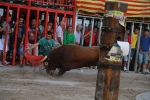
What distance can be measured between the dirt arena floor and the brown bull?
1.13 feet

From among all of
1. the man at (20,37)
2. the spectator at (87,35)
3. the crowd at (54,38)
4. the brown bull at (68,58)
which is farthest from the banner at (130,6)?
the brown bull at (68,58)

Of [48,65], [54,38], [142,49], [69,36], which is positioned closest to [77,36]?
[69,36]

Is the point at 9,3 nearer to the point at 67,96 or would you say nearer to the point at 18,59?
the point at 18,59

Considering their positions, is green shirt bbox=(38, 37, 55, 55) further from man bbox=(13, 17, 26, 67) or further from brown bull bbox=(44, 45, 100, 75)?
man bbox=(13, 17, 26, 67)

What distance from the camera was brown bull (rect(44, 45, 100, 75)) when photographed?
36.4ft

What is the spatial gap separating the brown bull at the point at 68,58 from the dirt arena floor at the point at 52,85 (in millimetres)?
346

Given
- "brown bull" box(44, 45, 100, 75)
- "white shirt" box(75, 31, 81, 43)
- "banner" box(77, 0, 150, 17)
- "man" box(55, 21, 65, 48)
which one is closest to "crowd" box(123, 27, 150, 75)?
"banner" box(77, 0, 150, 17)

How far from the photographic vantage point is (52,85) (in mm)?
9617

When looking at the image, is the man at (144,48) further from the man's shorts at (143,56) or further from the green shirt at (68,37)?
the green shirt at (68,37)

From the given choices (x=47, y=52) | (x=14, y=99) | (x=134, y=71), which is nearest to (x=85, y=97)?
(x=14, y=99)

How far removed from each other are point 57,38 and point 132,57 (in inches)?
141

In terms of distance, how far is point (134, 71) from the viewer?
15125 millimetres

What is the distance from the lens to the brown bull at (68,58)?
11109 mm

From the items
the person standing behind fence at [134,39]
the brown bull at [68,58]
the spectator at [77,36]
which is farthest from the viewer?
the person standing behind fence at [134,39]
